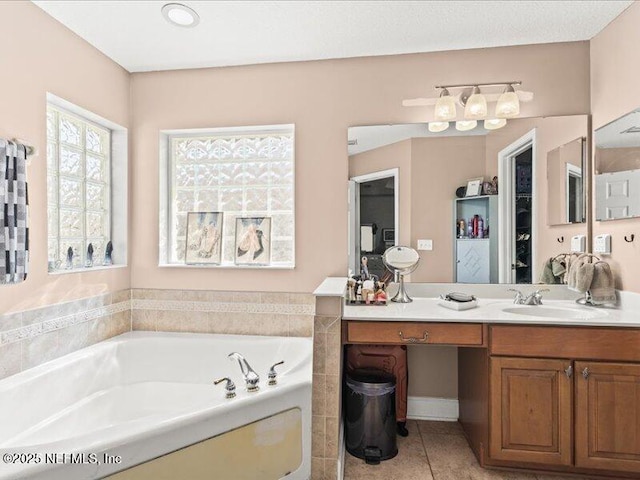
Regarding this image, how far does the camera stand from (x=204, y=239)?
271 centimetres

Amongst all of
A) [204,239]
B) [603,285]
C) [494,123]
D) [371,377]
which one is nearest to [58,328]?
[204,239]

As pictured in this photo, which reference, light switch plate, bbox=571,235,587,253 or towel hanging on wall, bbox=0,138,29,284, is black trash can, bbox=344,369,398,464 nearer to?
light switch plate, bbox=571,235,587,253

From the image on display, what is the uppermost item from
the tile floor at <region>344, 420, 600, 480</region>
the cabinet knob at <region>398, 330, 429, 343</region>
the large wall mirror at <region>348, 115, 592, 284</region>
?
the large wall mirror at <region>348, 115, 592, 284</region>

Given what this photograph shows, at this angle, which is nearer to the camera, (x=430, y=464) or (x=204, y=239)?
(x=430, y=464)

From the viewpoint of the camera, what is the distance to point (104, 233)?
2633 millimetres

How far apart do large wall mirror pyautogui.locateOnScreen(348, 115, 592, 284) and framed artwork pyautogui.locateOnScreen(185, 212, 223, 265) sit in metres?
0.96

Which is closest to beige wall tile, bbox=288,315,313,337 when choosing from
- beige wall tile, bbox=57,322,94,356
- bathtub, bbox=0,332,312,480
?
bathtub, bbox=0,332,312,480

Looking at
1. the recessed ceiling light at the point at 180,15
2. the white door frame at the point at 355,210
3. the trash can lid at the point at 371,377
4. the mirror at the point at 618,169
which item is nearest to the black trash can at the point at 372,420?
the trash can lid at the point at 371,377

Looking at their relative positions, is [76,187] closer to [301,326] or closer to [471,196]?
[301,326]

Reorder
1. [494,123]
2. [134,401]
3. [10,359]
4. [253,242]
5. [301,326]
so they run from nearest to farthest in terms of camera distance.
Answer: [10,359]
[134,401]
[494,123]
[301,326]
[253,242]

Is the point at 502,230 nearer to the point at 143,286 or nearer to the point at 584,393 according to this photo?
the point at 584,393

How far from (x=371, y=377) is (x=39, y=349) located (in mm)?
1817

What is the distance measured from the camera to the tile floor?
1.98m

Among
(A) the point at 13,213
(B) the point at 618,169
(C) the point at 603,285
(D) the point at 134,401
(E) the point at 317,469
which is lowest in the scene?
(E) the point at 317,469
